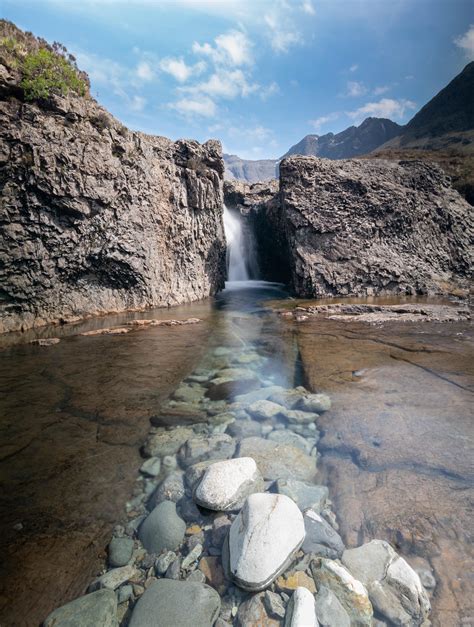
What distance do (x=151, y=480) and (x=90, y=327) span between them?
944 cm

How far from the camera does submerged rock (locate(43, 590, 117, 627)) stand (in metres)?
1.91

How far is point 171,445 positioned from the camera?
397 centimetres

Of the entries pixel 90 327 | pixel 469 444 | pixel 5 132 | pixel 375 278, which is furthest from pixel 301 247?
pixel 469 444

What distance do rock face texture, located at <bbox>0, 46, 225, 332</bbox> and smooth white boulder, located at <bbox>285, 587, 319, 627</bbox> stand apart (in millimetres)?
12557

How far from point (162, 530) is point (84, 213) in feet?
44.3

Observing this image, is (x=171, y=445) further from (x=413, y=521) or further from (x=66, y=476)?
(x=413, y=521)

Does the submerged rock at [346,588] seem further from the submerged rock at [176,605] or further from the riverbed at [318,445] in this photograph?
the submerged rock at [176,605]

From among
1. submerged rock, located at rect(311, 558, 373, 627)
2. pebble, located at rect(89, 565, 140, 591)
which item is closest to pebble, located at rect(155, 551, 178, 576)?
pebble, located at rect(89, 565, 140, 591)

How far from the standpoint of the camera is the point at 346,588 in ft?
6.66

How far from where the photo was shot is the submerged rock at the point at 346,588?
1.90 metres

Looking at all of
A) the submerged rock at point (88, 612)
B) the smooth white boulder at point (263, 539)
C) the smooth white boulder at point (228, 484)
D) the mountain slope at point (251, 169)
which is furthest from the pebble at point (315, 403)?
the mountain slope at point (251, 169)

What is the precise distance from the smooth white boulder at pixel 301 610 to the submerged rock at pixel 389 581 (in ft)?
1.52

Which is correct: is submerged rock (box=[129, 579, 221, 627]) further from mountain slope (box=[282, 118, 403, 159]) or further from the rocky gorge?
mountain slope (box=[282, 118, 403, 159])

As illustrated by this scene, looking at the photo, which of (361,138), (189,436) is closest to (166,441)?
(189,436)
